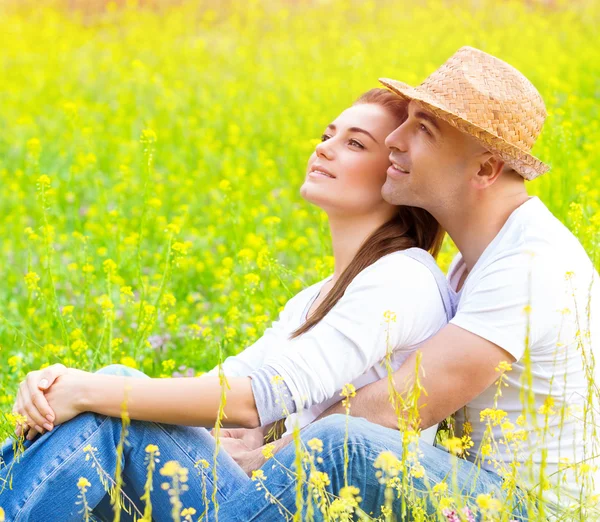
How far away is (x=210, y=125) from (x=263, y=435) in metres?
4.66

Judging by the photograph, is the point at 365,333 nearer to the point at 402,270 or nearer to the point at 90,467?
the point at 402,270

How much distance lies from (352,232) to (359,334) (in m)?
0.50

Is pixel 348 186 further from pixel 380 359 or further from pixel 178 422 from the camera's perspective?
pixel 178 422

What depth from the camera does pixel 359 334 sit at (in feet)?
7.43

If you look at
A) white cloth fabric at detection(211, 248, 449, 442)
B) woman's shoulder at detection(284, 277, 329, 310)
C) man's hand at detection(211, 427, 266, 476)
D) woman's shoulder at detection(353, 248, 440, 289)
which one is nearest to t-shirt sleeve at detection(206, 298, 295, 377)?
woman's shoulder at detection(284, 277, 329, 310)

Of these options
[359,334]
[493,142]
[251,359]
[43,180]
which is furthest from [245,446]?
[43,180]

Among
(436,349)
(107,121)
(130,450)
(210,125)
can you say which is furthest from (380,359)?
(107,121)

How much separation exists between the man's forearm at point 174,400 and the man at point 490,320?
18cm

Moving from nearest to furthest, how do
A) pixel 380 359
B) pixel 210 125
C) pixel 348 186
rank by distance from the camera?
pixel 380 359 < pixel 348 186 < pixel 210 125

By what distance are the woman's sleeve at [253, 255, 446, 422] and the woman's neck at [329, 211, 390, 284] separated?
0.29 metres

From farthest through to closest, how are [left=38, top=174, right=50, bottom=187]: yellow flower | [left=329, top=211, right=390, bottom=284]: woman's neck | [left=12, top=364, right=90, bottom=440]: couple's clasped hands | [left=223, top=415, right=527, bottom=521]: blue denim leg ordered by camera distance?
[left=38, top=174, right=50, bottom=187]: yellow flower < [left=329, top=211, right=390, bottom=284]: woman's neck < [left=12, top=364, right=90, bottom=440]: couple's clasped hands < [left=223, top=415, right=527, bottom=521]: blue denim leg

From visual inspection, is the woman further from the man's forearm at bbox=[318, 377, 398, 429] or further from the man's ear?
the man's ear

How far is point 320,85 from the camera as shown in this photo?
744cm

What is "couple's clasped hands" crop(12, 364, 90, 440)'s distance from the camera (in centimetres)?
226
